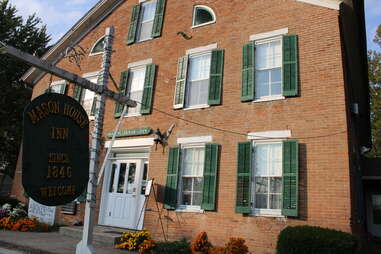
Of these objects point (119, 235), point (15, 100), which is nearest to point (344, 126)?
point (119, 235)

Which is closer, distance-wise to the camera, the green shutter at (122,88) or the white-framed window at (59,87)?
the green shutter at (122,88)

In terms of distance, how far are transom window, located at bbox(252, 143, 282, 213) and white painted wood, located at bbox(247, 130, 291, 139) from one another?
0.69 feet

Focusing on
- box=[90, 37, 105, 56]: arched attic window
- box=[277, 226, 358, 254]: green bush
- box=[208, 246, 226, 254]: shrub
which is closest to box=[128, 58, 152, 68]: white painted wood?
box=[90, 37, 105, 56]: arched attic window

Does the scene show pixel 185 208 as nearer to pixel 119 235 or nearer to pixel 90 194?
pixel 119 235

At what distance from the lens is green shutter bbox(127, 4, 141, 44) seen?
13042mm

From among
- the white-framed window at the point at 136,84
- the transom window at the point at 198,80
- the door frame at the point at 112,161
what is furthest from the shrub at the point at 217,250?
the white-framed window at the point at 136,84

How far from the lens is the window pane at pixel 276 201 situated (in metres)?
8.38

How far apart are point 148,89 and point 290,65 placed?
195 inches

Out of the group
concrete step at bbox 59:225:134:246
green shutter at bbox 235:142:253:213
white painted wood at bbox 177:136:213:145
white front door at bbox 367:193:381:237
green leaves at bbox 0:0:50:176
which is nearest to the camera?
green shutter at bbox 235:142:253:213

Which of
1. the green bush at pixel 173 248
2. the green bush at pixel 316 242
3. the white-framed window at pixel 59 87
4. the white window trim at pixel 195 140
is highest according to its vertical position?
the white-framed window at pixel 59 87

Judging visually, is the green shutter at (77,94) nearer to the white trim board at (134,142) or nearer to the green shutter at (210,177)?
the white trim board at (134,142)

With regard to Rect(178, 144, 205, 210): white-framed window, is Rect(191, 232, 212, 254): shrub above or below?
below

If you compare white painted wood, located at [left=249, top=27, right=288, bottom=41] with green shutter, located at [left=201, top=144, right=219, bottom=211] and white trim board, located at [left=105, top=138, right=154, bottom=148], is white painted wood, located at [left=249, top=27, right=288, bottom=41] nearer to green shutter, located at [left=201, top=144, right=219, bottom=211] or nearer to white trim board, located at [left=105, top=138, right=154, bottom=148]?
green shutter, located at [left=201, top=144, right=219, bottom=211]

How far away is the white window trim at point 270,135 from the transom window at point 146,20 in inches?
239
